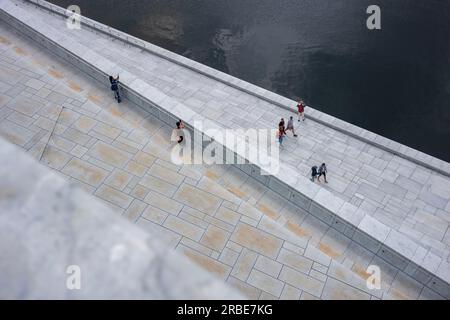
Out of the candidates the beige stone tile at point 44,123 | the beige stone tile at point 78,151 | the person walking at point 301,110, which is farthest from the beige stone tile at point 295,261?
the beige stone tile at point 44,123

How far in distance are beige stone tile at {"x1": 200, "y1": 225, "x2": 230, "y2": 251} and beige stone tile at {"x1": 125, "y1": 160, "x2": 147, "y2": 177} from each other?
325cm

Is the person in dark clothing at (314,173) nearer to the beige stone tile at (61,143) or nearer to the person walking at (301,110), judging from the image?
the person walking at (301,110)

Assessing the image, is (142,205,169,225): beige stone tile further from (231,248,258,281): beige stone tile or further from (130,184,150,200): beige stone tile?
(231,248,258,281): beige stone tile

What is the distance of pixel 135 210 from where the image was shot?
12.5 m

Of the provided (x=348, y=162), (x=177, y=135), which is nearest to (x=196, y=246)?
(x=177, y=135)

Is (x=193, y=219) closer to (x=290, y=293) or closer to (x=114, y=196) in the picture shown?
(x=114, y=196)

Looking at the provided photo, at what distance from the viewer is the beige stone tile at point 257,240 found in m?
11.9

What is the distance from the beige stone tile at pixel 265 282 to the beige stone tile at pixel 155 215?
3278mm

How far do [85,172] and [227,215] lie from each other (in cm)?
519

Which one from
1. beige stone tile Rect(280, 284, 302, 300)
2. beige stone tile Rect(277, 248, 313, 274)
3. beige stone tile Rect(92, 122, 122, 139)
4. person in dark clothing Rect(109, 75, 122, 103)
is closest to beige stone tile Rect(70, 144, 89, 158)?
beige stone tile Rect(92, 122, 122, 139)

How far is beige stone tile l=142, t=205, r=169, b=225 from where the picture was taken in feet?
40.4

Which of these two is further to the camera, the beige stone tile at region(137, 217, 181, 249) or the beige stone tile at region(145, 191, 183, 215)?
the beige stone tile at region(145, 191, 183, 215)

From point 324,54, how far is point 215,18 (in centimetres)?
989
